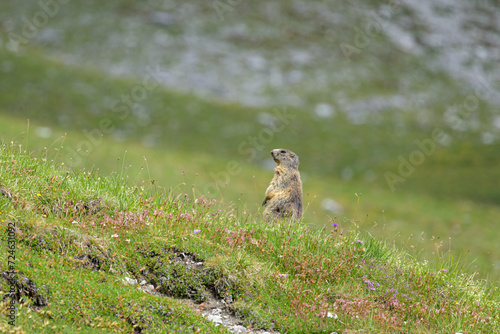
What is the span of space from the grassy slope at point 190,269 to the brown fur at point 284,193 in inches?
50.9

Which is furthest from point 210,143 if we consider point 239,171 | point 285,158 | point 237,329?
point 237,329

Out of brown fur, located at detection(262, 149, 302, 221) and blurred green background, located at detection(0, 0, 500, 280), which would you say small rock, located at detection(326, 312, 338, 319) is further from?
blurred green background, located at detection(0, 0, 500, 280)

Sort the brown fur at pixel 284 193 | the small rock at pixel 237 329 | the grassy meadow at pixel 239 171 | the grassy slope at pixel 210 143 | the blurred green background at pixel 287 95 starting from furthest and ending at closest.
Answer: the blurred green background at pixel 287 95, the grassy slope at pixel 210 143, the brown fur at pixel 284 193, the grassy meadow at pixel 239 171, the small rock at pixel 237 329

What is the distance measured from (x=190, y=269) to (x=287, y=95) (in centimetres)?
4906

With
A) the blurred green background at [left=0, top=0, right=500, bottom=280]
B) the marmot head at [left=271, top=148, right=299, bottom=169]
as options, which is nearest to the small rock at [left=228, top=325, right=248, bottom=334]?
the marmot head at [left=271, top=148, right=299, bottom=169]

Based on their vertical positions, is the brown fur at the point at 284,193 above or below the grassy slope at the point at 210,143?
above

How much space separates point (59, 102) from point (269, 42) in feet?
85.9

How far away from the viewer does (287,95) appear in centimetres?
5725

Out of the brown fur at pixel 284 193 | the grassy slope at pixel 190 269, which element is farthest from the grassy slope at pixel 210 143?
the grassy slope at pixel 190 269

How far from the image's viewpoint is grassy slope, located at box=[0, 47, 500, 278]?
36.3 metres

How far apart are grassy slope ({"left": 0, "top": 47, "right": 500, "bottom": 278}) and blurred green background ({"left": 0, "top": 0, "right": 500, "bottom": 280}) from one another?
0.17m

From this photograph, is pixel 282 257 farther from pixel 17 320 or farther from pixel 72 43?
pixel 72 43

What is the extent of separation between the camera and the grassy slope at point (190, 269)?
7867mm

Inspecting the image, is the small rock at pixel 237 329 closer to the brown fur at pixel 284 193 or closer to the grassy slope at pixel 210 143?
the brown fur at pixel 284 193
